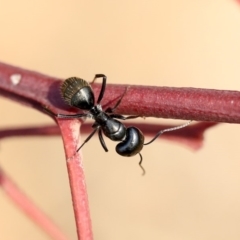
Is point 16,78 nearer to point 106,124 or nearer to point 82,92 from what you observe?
point 82,92

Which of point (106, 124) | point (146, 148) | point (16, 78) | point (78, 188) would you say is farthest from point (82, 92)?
point (146, 148)

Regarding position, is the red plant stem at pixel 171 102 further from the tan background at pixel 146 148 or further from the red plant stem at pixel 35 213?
the tan background at pixel 146 148

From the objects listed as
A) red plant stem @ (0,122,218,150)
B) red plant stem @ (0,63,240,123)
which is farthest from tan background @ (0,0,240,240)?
red plant stem @ (0,63,240,123)

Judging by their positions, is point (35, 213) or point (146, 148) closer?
point (35, 213)

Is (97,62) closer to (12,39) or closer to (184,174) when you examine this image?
(12,39)

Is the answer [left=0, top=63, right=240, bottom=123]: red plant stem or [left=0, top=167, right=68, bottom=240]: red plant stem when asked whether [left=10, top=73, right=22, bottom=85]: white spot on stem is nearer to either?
[left=0, top=63, right=240, bottom=123]: red plant stem
